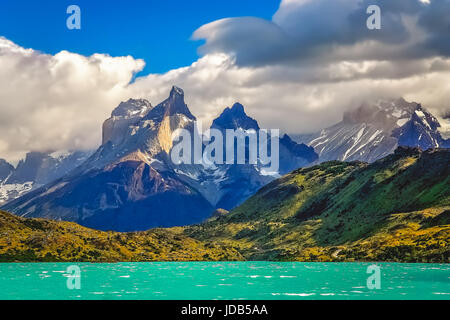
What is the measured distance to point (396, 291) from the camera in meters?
199

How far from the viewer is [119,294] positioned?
195750mm

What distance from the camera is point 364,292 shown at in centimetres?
19788
